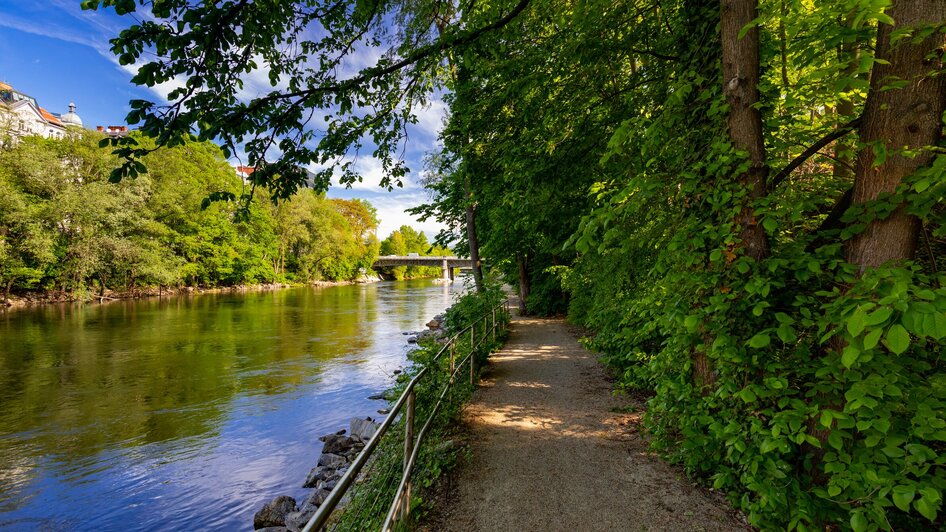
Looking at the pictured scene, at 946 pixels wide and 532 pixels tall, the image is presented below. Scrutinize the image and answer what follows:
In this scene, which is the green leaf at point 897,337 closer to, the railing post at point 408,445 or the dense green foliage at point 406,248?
the railing post at point 408,445

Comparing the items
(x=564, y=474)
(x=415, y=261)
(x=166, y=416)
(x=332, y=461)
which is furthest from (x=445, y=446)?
(x=415, y=261)

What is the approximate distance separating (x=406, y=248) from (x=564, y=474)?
99.4m

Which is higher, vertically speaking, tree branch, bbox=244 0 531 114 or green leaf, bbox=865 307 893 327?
tree branch, bbox=244 0 531 114

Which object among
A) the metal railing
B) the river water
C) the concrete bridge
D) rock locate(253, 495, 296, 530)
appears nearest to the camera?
the metal railing

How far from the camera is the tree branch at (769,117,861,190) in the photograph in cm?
264

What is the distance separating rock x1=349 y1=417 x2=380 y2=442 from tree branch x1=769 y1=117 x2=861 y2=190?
674 cm

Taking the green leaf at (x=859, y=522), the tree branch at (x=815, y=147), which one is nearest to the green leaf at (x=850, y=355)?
the green leaf at (x=859, y=522)

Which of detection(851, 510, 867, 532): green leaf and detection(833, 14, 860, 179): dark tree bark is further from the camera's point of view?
detection(833, 14, 860, 179): dark tree bark

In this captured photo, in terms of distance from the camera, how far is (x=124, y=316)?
2180cm

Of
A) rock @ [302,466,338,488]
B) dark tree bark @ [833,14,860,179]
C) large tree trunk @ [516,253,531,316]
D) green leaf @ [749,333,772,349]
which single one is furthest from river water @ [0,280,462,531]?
dark tree bark @ [833,14,860,179]

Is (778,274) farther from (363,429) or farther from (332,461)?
(363,429)

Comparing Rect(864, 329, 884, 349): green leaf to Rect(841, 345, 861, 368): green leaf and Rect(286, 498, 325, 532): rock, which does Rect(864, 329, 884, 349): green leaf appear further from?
Rect(286, 498, 325, 532): rock

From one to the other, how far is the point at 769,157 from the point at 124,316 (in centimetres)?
2832

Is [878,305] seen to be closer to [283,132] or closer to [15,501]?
[283,132]
